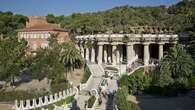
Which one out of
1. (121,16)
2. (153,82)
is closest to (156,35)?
(153,82)

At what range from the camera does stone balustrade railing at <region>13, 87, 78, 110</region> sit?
36900 millimetres

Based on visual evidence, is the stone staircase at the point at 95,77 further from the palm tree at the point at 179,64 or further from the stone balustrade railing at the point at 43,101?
the palm tree at the point at 179,64

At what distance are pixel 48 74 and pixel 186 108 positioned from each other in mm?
21934

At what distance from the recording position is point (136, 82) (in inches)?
1831

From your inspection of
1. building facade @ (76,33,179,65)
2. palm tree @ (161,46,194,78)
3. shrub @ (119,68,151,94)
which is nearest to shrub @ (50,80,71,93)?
shrub @ (119,68,151,94)

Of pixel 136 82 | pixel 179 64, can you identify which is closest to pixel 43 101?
pixel 136 82

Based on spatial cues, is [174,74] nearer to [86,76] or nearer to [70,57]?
[86,76]

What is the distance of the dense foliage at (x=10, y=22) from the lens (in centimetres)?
10225

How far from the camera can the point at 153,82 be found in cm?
4759

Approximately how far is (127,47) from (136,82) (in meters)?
15.0

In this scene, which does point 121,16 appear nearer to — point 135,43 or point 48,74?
point 135,43

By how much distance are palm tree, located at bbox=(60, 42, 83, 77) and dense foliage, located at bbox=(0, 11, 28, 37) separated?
162 ft

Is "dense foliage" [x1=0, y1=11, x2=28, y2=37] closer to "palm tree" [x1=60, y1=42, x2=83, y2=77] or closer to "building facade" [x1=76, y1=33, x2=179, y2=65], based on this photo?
"building facade" [x1=76, y1=33, x2=179, y2=65]

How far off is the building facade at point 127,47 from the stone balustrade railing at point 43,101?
15710 millimetres
